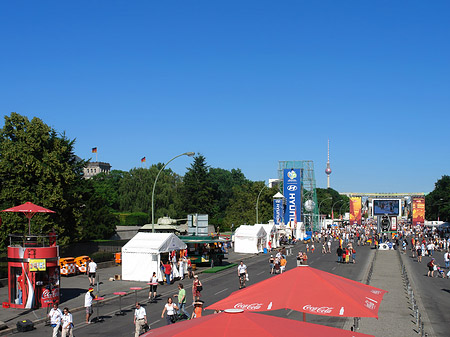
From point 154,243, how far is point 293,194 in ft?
183

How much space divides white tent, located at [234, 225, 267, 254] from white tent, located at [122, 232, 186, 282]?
22774 millimetres

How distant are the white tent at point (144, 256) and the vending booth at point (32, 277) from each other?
9056mm

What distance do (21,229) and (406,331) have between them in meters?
31.2

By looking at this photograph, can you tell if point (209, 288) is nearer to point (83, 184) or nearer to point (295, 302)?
point (295, 302)

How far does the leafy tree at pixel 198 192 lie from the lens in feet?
335

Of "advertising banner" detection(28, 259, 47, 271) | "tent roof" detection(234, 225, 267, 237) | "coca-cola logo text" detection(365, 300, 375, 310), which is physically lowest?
"tent roof" detection(234, 225, 267, 237)

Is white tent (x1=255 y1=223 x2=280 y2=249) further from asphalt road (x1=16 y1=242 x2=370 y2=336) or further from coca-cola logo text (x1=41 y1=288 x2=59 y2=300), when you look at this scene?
coca-cola logo text (x1=41 y1=288 x2=59 y2=300)

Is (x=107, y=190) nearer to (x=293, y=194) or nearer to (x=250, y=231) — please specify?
(x=293, y=194)

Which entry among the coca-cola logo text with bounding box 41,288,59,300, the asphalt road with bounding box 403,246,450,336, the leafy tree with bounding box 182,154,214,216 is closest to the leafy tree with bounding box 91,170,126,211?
the leafy tree with bounding box 182,154,214,216

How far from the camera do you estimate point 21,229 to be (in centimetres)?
3944

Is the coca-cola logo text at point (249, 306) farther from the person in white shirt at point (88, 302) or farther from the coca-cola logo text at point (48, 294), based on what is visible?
the coca-cola logo text at point (48, 294)

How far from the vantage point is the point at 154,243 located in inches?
1276

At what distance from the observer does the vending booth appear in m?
22.8

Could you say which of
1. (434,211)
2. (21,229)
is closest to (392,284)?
(21,229)
